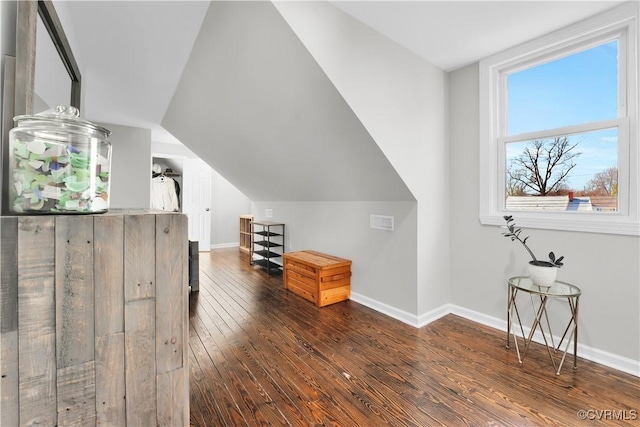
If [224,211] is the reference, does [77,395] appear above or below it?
below

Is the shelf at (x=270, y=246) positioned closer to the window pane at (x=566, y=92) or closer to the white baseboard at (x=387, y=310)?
the white baseboard at (x=387, y=310)

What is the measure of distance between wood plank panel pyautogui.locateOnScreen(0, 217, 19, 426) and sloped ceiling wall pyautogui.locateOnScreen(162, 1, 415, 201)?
175cm

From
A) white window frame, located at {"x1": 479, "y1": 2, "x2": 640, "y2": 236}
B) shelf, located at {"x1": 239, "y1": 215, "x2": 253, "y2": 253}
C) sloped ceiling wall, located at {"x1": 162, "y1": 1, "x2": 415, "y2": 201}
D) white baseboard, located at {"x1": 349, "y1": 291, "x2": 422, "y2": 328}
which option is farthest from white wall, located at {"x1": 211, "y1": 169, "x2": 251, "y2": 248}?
white window frame, located at {"x1": 479, "y1": 2, "x2": 640, "y2": 236}

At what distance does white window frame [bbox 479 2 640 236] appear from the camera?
1.89 metres

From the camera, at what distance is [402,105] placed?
7.96 feet

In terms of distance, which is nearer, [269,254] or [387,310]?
[387,310]

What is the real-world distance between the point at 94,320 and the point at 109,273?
0.42 ft

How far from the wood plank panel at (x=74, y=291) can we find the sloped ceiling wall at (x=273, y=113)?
5.47 ft

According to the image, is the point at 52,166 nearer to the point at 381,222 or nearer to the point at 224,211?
the point at 381,222

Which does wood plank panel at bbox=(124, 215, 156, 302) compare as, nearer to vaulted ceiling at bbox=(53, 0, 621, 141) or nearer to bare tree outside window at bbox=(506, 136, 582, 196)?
vaulted ceiling at bbox=(53, 0, 621, 141)

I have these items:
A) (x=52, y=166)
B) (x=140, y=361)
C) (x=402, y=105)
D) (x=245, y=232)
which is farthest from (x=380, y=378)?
(x=245, y=232)

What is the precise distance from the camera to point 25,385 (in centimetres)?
70

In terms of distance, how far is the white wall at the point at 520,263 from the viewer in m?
1.94

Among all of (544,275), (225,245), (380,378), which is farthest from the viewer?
(225,245)
